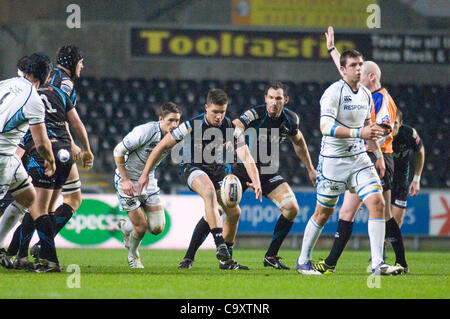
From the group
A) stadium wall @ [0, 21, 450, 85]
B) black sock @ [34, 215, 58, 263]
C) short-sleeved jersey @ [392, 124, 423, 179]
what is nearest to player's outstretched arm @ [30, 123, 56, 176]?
black sock @ [34, 215, 58, 263]

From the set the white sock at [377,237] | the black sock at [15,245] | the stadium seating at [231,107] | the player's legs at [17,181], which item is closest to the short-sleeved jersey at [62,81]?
the player's legs at [17,181]

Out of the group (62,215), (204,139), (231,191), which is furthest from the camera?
(204,139)

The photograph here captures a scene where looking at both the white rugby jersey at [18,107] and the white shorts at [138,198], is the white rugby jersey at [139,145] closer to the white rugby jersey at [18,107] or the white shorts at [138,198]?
the white shorts at [138,198]

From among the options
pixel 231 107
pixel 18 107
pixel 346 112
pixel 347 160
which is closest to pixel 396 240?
pixel 347 160

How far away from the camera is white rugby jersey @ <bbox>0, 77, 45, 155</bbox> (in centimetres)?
678

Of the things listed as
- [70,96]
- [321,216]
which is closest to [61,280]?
[70,96]

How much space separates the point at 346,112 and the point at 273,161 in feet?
5.40

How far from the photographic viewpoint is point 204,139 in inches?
332

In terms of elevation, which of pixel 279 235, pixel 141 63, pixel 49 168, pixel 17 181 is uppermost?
pixel 141 63

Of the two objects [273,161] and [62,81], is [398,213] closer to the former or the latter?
[273,161]

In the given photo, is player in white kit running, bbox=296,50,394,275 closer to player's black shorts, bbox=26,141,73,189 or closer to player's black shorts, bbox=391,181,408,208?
player's black shorts, bbox=391,181,408,208

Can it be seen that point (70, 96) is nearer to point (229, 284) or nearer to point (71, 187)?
point (71, 187)

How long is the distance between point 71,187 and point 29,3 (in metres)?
10.8

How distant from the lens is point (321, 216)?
776cm
